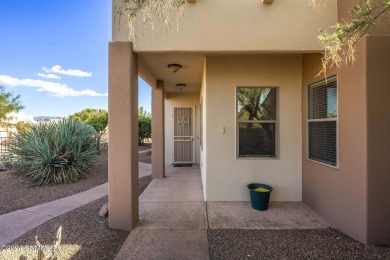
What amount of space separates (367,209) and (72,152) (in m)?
7.02

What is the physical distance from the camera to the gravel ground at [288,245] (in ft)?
9.27

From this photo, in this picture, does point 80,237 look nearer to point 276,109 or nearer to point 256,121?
point 256,121

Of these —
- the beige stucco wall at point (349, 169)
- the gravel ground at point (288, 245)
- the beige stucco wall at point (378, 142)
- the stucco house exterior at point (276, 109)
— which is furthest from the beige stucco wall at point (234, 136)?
the beige stucco wall at point (378, 142)

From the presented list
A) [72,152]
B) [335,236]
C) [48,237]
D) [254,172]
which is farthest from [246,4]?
[72,152]

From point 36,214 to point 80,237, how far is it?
5.13ft

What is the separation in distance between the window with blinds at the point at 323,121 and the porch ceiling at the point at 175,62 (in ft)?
8.09

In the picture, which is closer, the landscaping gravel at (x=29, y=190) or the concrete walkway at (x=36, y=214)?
the concrete walkway at (x=36, y=214)

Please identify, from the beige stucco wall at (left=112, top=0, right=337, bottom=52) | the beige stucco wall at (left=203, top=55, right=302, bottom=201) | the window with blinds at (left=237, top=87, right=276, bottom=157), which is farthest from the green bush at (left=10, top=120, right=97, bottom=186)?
the window with blinds at (left=237, top=87, right=276, bottom=157)

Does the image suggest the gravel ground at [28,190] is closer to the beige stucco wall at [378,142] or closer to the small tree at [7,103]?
the beige stucco wall at [378,142]

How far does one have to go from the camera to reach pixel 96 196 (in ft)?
17.0

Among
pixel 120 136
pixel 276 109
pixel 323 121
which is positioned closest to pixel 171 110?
pixel 276 109

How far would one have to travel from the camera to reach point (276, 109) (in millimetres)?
4871

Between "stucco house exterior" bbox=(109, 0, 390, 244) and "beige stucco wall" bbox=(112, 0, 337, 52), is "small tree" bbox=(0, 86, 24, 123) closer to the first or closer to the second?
"stucco house exterior" bbox=(109, 0, 390, 244)

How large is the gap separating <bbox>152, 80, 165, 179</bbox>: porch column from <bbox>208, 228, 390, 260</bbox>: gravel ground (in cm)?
392
